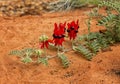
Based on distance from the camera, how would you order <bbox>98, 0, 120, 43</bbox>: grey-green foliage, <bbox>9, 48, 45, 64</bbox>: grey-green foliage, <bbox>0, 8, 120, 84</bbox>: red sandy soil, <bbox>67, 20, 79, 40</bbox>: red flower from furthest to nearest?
<bbox>98, 0, 120, 43</bbox>: grey-green foliage, <bbox>67, 20, 79, 40</bbox>: red flower, <bbox>9, 48, 45, 64</bbox>: grey-green foliage, <bbox>0, 8, 120, 84</bbox>: red sandy soil

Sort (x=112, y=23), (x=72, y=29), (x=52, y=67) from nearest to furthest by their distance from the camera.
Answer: (x=52, y=67), (x=72, y=29), (x=112, y=23)

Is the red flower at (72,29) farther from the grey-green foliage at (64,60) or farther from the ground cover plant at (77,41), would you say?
the grey-green foliage at (64,60)

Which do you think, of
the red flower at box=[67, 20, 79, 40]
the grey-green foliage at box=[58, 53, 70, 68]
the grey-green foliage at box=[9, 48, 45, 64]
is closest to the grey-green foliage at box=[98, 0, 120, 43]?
the red flower at box=[67, 20, 79, 40]

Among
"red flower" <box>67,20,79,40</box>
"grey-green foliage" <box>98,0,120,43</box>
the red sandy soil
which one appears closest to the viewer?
the red sandy soil

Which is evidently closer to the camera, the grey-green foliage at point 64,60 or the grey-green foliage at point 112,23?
the grey-green foliage at point 64,60

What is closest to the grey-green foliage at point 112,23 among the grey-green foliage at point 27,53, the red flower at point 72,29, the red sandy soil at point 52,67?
the red sandy soil at point 52,67

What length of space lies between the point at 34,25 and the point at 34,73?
1653 mm

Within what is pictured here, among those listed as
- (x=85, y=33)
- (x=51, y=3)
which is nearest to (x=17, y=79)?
(x=85, y=33)

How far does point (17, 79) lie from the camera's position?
4.62 meters

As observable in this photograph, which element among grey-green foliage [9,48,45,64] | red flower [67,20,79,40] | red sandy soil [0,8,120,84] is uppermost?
red flower [67,20,79,40]

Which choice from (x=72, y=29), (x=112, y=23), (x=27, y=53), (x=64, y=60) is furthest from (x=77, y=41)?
(x=27, y=53)

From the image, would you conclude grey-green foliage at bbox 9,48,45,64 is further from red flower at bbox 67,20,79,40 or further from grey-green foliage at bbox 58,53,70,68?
red flower at bbox 67,20,79,40

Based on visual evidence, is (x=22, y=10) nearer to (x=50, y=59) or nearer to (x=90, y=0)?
(x=90, y=0)

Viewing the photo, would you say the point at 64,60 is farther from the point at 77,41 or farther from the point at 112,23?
the point at 112,23
